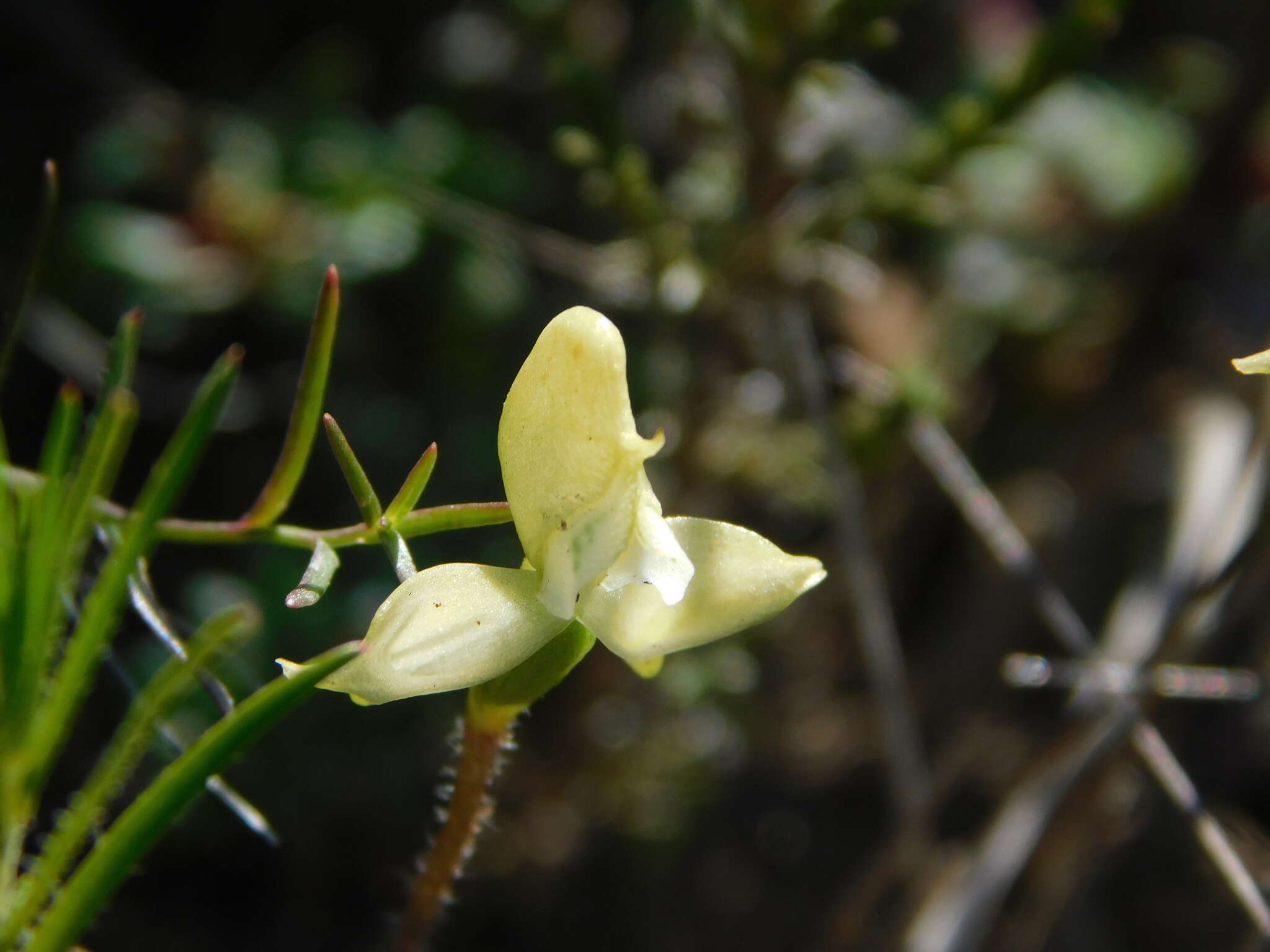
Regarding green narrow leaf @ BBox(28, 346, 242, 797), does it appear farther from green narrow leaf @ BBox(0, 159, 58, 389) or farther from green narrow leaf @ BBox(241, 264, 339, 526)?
green narrow leaf @ BBox(0, 159, 58, 389)

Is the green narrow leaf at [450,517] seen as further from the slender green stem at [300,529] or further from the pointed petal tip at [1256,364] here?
the pointed petal tip at [1256,364]

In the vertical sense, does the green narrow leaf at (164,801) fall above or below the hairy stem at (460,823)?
below

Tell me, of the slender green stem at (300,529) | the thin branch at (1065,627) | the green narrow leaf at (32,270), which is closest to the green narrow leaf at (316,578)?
the slender green stem at (300,529)

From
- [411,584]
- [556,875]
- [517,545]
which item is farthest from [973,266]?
[411,584]

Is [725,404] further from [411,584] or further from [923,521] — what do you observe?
[411,584]

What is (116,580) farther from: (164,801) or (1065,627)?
(1065,627)
